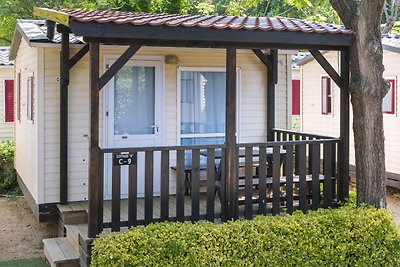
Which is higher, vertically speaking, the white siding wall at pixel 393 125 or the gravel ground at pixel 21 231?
the white siding wall at pixel 393 125

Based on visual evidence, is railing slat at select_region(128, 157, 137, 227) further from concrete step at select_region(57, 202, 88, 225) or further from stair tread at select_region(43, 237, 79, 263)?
concrete step at select_region(57, 202, 88, 225)

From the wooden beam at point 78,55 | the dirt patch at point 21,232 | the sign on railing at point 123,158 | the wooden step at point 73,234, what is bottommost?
the dirt patch at point 21,232

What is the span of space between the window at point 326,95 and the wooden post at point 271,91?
547cm

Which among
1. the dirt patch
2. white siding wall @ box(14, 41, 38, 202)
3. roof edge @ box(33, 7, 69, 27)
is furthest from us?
white siding wall @ box(14, 41, 38, 202)

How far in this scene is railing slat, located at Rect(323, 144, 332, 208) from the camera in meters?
7.53

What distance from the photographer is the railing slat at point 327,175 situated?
7527 mm

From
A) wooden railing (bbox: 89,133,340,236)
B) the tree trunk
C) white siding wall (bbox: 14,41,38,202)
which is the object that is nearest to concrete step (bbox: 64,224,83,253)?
wooden railing (bbox: 89,133,340,236)

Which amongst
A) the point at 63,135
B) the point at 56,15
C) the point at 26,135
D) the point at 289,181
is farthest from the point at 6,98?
the point at 289,181

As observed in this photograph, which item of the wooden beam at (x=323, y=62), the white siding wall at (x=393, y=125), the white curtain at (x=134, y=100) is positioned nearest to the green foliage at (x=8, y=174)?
the white curtain at (x=134, y=100)

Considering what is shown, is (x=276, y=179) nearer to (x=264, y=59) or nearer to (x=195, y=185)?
(x=195, y=185)

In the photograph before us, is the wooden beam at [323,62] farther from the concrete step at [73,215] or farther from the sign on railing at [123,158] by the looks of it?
the concrete step at [73,215]

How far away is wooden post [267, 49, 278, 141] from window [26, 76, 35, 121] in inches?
147

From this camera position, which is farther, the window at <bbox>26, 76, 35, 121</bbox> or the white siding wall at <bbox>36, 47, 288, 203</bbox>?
the window at <bbox>26, 76, 35, 121</bbox>

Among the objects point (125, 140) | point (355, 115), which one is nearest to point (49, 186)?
point (125, 140)
